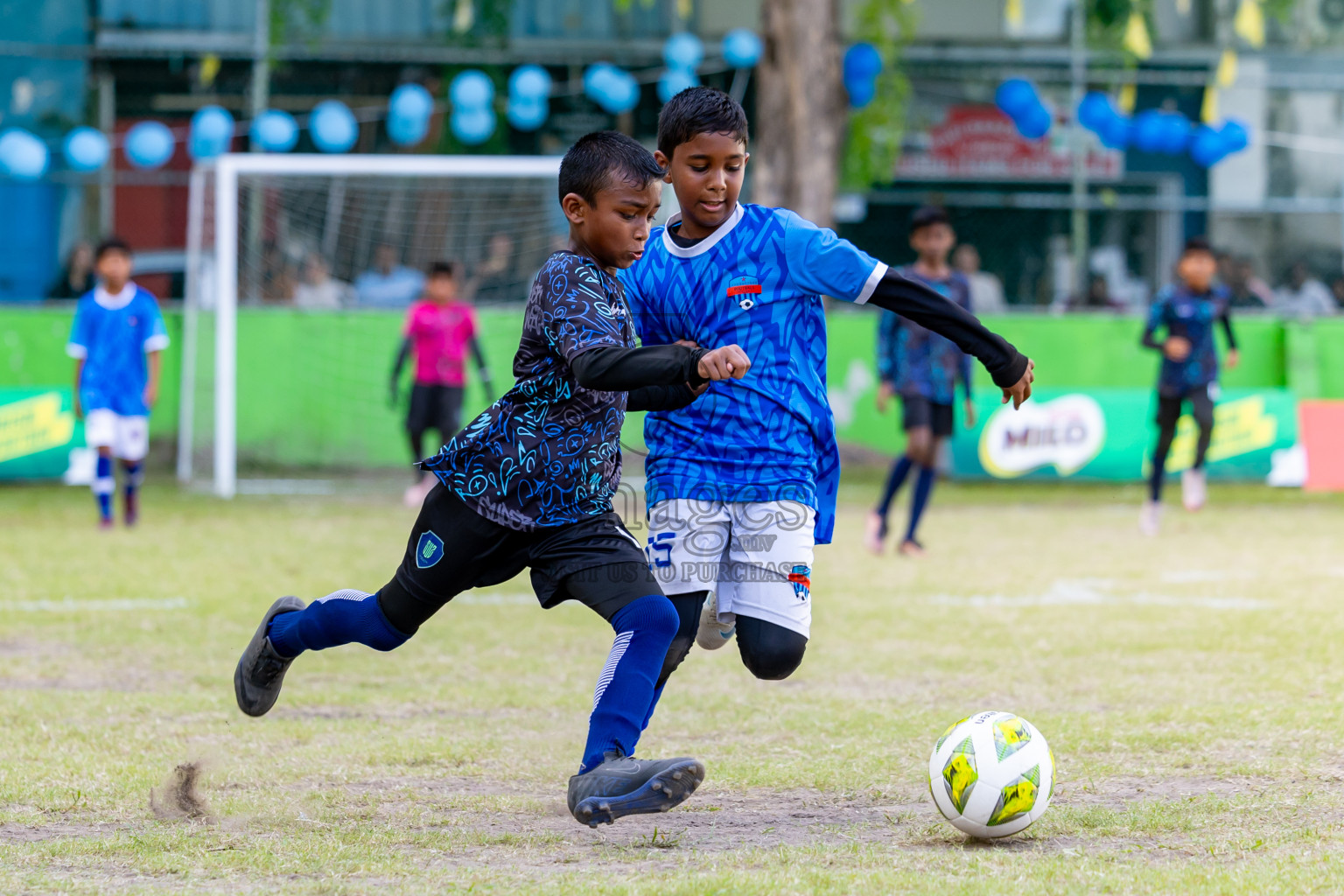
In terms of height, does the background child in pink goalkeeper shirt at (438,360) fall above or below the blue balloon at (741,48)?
below

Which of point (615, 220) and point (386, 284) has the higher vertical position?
point (386, 284)

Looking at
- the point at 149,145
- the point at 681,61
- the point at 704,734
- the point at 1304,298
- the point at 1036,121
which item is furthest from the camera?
the point at 1304,298

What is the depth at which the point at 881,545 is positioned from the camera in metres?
10.1

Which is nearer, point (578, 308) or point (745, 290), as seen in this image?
point (578, 308)

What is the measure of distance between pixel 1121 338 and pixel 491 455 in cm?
1234

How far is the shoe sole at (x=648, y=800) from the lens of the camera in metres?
3.52

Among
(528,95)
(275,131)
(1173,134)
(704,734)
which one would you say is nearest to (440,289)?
(275,131)

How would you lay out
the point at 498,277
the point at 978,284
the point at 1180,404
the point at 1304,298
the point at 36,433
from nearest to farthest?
1. the point at 1180,404
2. the point at 36,433
3. the point at 498,277
4. the point at 978,284
5. the point at 1304,298

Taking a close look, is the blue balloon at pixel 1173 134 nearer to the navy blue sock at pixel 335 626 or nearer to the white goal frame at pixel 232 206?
the white goal frame at pixel 232 206

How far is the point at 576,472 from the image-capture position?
390 cm

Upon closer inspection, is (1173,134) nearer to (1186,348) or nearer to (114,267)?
(1186,348)

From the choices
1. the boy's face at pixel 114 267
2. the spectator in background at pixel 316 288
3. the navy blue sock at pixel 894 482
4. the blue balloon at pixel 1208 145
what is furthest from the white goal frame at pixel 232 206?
the blue balloon at pixel 1208 145

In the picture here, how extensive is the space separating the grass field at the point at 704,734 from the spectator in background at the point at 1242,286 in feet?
26.4

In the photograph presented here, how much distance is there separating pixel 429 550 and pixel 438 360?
8.59 m
